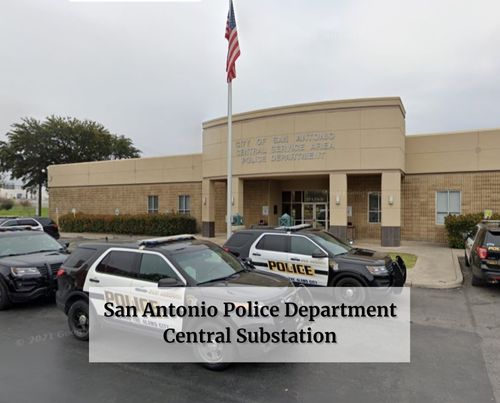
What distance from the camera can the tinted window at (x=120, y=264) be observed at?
19.2 ft

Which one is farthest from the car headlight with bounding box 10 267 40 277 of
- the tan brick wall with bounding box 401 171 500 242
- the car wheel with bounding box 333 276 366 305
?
the tan brick wall with bounding box 401 171 500 242

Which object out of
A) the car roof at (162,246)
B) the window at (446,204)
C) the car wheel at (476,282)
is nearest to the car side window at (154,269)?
the car roof at (162,246)

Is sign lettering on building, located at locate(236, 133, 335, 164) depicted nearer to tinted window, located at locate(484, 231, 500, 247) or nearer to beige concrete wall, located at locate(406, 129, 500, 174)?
beige concrete wall, located at locate(406, 129, 500, 174)

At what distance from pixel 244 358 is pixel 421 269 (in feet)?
29.9

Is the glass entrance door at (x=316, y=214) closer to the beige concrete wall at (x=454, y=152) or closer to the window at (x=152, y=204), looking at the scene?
the beige concrete wall at (x=454, y=152)

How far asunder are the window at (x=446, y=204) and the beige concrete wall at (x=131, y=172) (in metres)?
14.1

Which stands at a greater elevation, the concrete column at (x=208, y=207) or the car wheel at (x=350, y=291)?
the concrete column at (x=208, y=207)

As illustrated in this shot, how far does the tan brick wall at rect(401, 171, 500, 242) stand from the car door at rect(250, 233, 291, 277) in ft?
42.5

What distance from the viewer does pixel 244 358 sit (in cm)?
482

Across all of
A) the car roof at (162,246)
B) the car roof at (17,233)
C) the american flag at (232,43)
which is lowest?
the car roof at (17,233)

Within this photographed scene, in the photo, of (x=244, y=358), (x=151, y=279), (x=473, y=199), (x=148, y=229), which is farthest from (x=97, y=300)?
(x=148, y=229)

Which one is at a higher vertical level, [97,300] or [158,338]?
[97,300]

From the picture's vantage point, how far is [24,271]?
26.6 feet

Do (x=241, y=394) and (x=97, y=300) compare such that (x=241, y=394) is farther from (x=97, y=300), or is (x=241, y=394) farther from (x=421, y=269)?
(x=421, y=269)
